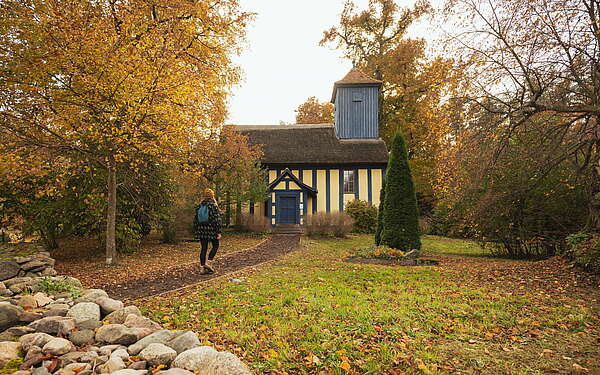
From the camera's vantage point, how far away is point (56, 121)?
8.59 metres

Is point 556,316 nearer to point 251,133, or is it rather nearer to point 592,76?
point 592,76

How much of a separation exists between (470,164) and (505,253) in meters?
4.50

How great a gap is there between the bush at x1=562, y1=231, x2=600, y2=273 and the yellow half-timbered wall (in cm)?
1468

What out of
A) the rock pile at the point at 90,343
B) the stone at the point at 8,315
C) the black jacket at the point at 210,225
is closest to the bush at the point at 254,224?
the black jacket at the point at 210,225

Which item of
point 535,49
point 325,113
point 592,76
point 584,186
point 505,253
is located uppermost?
point 325,113

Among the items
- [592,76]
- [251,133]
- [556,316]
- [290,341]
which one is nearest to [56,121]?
[290,341]

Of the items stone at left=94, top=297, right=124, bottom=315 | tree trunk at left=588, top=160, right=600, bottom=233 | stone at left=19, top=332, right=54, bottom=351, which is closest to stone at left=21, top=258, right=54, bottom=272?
stone at left=94, top=297, right=124, bottom=315

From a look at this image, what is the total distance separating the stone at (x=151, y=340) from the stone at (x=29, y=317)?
1428 millimetres

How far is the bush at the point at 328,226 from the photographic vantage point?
17422 millimetres

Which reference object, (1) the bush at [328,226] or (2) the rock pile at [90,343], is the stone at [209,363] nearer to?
(2) the rock pile at [90,343]

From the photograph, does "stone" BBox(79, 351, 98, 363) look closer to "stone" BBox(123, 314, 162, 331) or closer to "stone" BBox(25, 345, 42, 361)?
"stone" BBox(25, 345, 42, 361)

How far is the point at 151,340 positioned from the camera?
140 inches

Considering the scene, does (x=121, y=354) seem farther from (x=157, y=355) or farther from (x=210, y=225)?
(x=210, y=225)

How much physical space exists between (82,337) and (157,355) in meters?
1.06
